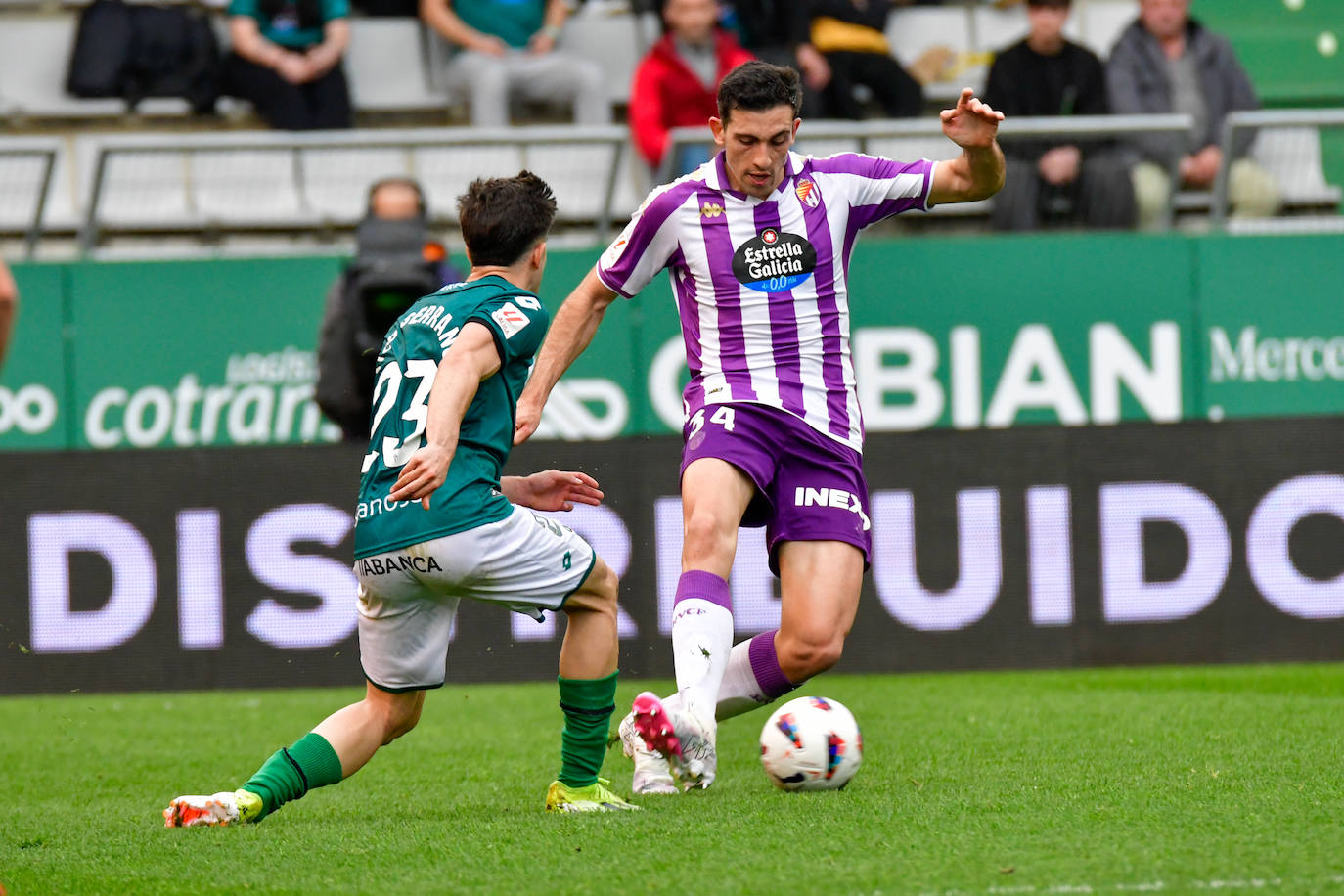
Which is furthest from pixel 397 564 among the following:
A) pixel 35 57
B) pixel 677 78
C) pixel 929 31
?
pixel 929 31

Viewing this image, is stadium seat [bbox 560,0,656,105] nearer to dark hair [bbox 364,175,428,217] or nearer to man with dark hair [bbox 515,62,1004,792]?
dark hair [bbox 364,175,428,217]

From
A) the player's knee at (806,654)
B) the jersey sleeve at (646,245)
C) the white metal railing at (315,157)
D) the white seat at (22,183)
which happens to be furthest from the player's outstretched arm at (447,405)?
the white seat at (22,183)

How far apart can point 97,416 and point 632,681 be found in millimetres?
3909

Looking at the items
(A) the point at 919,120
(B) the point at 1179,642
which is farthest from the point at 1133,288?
(B) the point at 1179,642

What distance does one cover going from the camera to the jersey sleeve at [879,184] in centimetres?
536

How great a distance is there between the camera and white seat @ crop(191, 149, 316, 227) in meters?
10.8

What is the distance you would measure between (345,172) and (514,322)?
6.81m

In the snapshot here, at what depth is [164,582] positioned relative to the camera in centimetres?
892

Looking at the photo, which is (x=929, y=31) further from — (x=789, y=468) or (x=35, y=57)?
(x=789, y=468)

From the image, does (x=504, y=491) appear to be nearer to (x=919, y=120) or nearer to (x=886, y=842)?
(x=886, y=842)

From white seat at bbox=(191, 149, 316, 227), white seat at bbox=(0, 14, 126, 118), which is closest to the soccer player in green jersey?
white seat at bbox=(191, 149, 316, 227)

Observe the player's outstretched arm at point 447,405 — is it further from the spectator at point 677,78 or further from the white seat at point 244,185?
the white seat at point 244,185

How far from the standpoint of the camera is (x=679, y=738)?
4383mm

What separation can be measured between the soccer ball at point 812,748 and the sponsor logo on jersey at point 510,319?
4.29 feet
